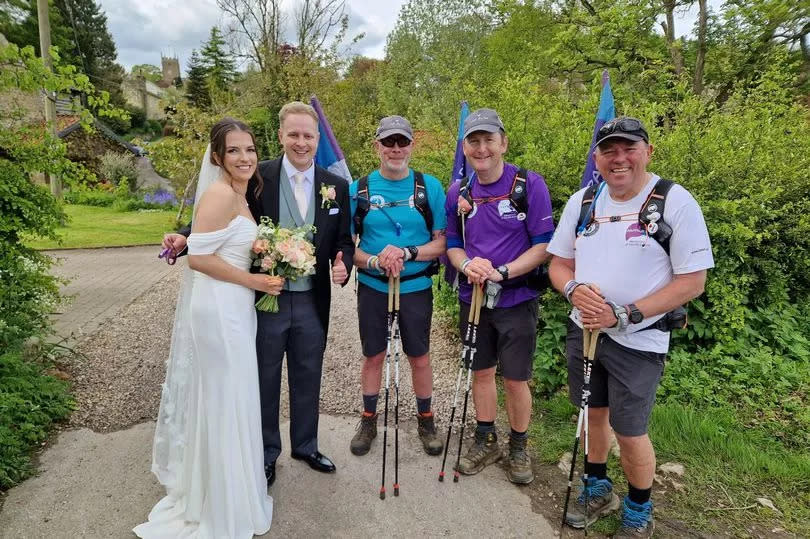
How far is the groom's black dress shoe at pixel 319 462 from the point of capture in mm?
3607

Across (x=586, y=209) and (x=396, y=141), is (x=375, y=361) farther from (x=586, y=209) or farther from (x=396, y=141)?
(x=586, y=209)

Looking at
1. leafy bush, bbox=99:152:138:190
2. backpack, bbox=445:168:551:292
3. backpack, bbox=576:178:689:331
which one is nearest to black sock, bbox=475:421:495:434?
backpack, bbox=445:168:551:292

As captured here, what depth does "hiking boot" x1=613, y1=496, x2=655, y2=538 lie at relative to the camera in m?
2.92

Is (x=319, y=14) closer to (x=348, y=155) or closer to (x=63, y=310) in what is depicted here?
(x=348, y=155)

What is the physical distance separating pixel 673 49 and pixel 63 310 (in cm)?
1449

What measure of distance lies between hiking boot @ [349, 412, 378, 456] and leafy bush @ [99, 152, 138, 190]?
2522cm

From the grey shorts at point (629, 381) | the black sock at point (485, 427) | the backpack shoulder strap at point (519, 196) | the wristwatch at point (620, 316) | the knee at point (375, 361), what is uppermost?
the backpack shoulder strap at point (519, 196)

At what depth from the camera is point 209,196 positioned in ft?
9.25

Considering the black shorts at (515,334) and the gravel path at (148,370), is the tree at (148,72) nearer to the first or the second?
the gravel path at (148,370)

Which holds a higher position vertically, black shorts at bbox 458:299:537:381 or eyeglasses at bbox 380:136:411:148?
eyeglasses at bbox 380:136:411:148

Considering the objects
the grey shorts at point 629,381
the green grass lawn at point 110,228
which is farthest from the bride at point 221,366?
the green grass lawn at point 110,228

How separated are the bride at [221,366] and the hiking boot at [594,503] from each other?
2033mm

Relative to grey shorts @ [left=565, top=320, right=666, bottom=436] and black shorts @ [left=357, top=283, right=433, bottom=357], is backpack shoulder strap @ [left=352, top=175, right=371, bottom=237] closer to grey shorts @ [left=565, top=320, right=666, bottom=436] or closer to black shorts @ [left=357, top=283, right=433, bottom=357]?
black shorts @ [left=357, top=283, right=433, bottom=357]

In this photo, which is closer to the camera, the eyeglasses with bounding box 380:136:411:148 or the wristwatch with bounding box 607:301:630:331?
the wristwatch with bounding box 607:301:630:331
